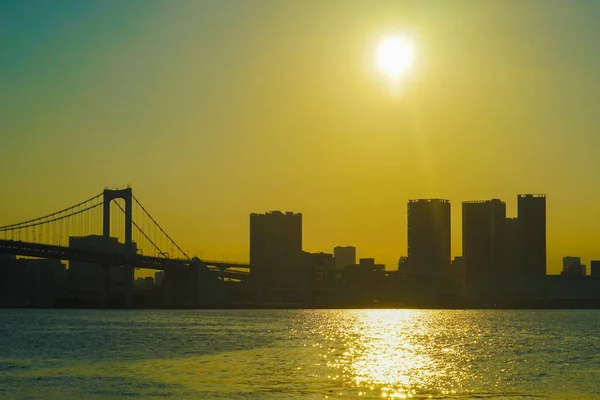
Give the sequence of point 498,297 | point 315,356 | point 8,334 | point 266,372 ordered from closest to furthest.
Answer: point 266,372, point 315,356, point 8,334, point 498,297

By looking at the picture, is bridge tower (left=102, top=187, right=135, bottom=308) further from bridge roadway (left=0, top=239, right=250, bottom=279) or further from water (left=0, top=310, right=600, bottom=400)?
water (left=0, top=310, right=600, bottom=400)

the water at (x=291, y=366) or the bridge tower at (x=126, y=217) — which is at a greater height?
the bridge tower at (x=126, y=217)

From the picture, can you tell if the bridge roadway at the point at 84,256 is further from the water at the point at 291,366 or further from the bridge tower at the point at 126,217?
the water at the point at 291,366

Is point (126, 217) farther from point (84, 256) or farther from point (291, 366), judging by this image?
point (291, 366)

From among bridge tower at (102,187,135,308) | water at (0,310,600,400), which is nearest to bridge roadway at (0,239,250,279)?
bridge tower at (102,187,135,308)

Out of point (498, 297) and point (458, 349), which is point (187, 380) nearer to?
point (458, 349)

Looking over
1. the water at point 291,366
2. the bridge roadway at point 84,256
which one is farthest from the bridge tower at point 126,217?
the water at point 291,366

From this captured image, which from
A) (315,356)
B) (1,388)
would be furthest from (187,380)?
(315,356)

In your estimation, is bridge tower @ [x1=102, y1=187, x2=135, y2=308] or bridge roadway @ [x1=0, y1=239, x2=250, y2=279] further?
bridge tower @ [x1=102, y1=187, x2=135, y2=308]

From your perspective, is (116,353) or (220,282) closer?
(116,353)

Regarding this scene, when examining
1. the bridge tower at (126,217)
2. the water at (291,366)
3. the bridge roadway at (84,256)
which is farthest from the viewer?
the bridge tower at (126,217)

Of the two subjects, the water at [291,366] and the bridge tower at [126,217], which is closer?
the water at [291,366]
